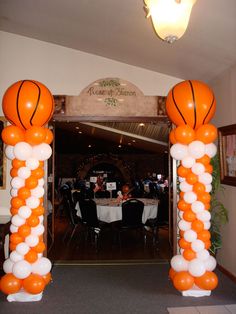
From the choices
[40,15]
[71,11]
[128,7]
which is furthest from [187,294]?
[40,15]

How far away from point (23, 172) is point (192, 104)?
1923 millimetres

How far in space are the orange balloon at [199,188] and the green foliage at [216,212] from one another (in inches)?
39.1

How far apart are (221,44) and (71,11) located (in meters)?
1.72

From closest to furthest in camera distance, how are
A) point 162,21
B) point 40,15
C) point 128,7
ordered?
point 162,21, point 128,7, point 40,15

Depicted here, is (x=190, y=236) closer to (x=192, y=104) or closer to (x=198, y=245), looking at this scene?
(x=198, y=245)

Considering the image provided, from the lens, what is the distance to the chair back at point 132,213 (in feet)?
17.5

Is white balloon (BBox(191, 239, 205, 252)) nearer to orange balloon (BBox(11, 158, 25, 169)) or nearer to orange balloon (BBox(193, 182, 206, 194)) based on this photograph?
orange balloon (BBox(193, 182, 206, 194))

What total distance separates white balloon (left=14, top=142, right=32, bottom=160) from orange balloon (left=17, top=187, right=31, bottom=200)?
34cm

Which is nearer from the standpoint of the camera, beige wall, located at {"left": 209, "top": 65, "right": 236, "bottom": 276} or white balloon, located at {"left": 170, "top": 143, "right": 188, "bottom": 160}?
white balloon, located at {"left": 170, "top": 143, "right": 188, "bottom": 160}

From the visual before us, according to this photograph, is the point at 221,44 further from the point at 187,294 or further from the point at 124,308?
the point at 124,308

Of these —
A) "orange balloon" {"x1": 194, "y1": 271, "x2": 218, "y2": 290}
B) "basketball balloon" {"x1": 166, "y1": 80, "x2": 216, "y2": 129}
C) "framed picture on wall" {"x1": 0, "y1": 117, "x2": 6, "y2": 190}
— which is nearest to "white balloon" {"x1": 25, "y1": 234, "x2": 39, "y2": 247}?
"framed picture on wall" {"x1": 0, "y1": 117, "x2": 6, "y2": 190}

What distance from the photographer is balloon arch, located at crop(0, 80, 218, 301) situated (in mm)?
3213

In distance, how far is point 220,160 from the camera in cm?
423

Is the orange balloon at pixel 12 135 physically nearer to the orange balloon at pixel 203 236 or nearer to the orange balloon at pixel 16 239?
the orange balloon at pixel 16 239
